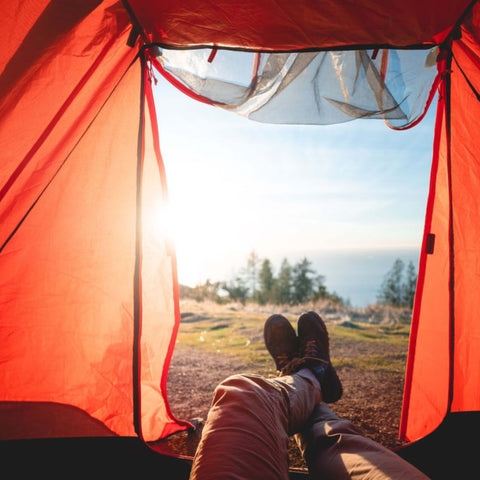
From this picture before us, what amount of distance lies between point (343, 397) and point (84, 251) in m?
1.99

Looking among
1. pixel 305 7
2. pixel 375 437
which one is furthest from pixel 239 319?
pixel 305 7

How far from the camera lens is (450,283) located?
5.20ft

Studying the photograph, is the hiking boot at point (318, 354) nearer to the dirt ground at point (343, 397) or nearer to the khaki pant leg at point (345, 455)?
the dirt ground at point (343, 397)

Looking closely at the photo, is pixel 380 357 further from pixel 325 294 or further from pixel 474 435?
pixel 325 294

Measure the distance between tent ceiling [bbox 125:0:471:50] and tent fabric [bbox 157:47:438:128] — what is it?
14 centimetres

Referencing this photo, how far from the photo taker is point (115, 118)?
4.82 ft

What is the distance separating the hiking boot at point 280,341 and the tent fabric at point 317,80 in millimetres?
1521

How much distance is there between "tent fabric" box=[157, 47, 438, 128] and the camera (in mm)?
1475

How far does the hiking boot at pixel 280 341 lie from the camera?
7.06ft

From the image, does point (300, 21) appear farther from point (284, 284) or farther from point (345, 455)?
point (284, 284)

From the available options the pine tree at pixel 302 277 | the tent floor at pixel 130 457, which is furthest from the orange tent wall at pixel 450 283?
the pine tree at pixel 302 277

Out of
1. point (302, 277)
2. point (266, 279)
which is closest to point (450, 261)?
point (266, 279)

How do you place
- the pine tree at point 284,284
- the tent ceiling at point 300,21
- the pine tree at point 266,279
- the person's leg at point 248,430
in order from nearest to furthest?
the person's leg at point 248,430 < the tent ceiling at point 300,21 < the pine tree at point 284,284 < the pine tree at point 266,279

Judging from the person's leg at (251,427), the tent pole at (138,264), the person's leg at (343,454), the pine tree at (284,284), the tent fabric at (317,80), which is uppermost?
the tent fabric at (317,80)
